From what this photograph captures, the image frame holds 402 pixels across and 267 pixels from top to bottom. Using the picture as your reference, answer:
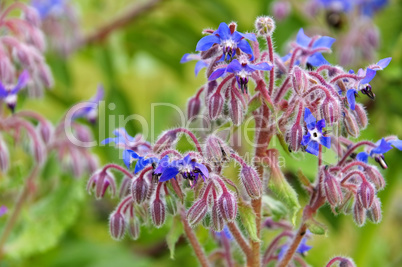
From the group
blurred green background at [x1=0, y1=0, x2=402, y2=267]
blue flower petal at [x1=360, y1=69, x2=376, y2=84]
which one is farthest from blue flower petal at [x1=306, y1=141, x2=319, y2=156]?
blurred green background at [x1=0, y1=0, x2=402, y2=267]

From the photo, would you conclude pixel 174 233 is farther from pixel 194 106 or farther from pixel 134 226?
pixel 194 106

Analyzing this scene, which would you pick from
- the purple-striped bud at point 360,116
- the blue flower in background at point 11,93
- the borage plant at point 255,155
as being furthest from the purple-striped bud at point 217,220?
the blue flower in background at point 11,93

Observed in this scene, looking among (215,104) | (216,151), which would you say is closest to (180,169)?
(216,151)

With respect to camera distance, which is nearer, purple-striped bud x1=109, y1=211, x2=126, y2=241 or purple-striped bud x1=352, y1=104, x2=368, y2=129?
purple-striped bud x1=352, y1=104, x2=368, y2=129

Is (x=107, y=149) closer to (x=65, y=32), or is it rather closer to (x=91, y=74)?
(x=65, y=32)

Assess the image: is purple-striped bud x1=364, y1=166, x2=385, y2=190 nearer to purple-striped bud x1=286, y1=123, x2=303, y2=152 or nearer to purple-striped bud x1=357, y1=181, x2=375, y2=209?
purple-striped bud x1=357, y1=181, x2=375, y2=209

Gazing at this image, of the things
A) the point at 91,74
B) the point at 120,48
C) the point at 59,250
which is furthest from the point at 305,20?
the point at 59,250
